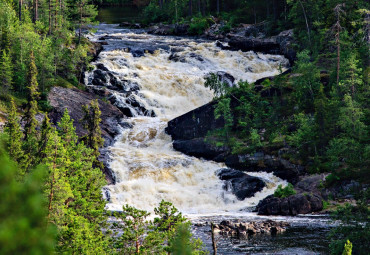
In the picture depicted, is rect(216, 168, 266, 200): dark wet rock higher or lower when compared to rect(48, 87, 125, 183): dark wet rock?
lower

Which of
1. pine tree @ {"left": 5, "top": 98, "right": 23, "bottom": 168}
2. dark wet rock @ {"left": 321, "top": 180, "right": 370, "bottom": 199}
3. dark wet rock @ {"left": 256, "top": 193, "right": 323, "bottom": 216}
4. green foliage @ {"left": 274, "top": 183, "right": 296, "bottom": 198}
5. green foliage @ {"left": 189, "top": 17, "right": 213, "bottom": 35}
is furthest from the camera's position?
green foliage @ {"left": 189, "top": 17, "right": 213, "bottom": 35}

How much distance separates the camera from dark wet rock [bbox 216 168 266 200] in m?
42.9

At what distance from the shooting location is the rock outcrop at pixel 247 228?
3250 centimetres

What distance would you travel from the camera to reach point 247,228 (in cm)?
3288

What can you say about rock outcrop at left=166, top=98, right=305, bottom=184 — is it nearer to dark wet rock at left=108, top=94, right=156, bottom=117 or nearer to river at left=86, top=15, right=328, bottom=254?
river at left=86, top=15, right=328, bottom=254

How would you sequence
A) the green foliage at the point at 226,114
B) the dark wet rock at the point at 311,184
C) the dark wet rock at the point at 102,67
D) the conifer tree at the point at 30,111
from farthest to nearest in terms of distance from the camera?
the dark wet rock at the point at 102,67, the green foliage at the point at 226,114, the conifer tree at the point at 30,111, the dark wet rock at the point at 311,184

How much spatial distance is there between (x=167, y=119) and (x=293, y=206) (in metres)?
23.8

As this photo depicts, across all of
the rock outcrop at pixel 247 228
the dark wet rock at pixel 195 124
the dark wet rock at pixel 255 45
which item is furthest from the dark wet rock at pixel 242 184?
the dark wet rock at pixel 255 45

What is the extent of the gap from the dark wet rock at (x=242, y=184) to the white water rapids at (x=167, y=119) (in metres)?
0.55

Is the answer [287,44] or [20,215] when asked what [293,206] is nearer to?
[20,215]

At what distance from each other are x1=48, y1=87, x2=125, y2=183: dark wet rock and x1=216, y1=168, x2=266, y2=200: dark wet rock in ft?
42.8

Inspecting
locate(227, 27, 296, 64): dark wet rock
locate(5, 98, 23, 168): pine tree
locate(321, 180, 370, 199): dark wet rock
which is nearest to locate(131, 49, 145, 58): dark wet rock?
locate(227, 27, 296, 64): dark wet rock

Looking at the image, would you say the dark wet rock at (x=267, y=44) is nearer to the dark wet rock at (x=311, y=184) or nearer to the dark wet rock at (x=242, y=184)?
the dark wet rock at (x=242, y=184)

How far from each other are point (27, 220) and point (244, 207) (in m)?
38.0
